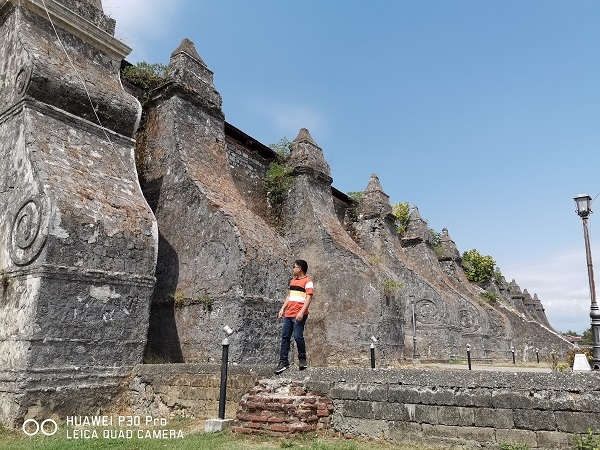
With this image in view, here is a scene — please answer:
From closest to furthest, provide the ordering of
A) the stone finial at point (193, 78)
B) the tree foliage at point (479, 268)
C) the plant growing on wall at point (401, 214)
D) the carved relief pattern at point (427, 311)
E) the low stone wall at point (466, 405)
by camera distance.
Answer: the low stone wall at point (466, 405)
the stone finial at point (193, 78)
the carved relief pattern at point (427, 311)
the plant growing on wall at point (401, 214)
the tree foliage at point (479, 268)

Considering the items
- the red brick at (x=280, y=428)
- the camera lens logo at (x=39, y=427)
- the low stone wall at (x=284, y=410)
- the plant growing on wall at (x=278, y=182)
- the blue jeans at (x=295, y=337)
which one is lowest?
the camera lens logo at (x=39, y=427)

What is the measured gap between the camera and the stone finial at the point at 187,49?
1057 centimetres

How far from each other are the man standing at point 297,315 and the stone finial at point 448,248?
1996 cm

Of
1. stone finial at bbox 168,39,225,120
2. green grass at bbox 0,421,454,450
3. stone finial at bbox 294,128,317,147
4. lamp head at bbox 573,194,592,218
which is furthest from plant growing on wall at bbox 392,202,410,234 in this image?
green grass at bbox 0,421,454,450

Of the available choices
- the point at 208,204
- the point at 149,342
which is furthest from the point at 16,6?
the point at 149,342

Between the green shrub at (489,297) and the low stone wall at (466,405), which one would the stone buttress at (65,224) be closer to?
the low stone wall at (466,405)

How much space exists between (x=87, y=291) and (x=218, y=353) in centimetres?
225

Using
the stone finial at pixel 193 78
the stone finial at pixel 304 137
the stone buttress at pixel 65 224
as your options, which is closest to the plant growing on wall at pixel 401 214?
the stone finial at pixel 304 137

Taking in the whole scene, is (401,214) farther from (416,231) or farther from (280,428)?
(280,428)

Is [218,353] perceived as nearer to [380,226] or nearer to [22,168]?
[22,168]

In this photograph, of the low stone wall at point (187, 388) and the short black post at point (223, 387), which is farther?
the low stone wall at point (187, 388)

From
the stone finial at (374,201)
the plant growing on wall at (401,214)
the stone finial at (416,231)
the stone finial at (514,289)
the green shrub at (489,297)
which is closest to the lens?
the stone finial at (374,201)

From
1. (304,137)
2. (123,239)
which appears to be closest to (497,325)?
(304,137)

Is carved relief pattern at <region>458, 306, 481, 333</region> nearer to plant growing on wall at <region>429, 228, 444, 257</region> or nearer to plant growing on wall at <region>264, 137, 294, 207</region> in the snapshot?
plant growing on wall at <region>429, 228, 444, 257</region>
